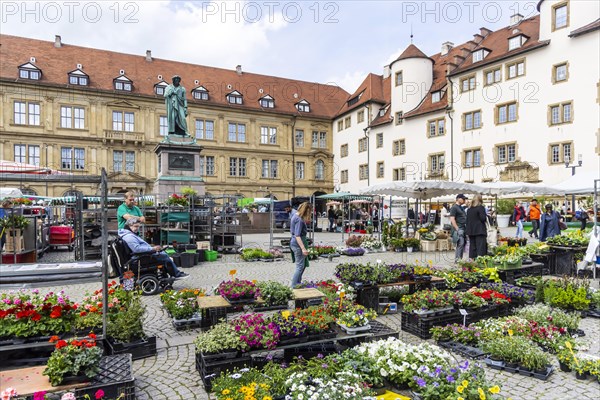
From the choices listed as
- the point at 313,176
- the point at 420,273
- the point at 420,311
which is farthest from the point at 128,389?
the point at 313,176

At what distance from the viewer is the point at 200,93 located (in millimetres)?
44906

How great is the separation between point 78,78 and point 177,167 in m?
28.4

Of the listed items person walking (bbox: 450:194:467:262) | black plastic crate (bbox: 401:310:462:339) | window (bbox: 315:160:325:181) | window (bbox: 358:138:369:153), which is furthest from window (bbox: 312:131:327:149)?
black plastic crate (bbox: 401:310:462:339)

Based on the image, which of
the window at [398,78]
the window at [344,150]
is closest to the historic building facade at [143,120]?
the window at [344,150]

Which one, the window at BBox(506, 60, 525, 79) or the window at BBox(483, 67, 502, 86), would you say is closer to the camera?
the window at BBox(506, 60, 525, 79)

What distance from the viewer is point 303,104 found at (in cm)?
5050

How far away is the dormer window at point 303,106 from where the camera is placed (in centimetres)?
5031

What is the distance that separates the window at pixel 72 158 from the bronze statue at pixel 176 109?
82.8ft

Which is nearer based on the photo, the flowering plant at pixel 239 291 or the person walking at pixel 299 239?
the flowering plant at pixel 239 291

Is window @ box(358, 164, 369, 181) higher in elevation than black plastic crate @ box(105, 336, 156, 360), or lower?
higher

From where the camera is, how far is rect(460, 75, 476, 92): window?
110ft

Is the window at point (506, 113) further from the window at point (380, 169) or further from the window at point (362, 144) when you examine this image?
the window at point (362, 144)

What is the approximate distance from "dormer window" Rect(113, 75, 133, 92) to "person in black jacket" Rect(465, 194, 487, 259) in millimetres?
38645

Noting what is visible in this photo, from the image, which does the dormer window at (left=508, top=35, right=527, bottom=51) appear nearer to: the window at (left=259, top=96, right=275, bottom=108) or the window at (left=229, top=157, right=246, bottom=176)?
the window at (left=259, top=96, right=275, bottom=108)
